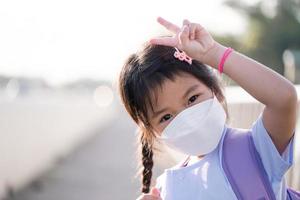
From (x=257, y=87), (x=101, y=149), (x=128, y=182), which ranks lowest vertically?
(x=101, y=149)

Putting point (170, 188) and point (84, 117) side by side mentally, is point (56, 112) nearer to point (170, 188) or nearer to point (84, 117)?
point (84, 117)

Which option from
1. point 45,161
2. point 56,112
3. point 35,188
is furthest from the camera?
point 56,112

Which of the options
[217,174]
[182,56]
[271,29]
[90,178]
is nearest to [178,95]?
[182,56]

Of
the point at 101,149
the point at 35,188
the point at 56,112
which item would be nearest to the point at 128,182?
the point at 35,188

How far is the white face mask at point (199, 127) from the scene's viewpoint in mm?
2012

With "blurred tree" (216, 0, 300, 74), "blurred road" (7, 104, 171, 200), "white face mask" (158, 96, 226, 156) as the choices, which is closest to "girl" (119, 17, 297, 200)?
"white face mask" (158, 96, 226, 156)

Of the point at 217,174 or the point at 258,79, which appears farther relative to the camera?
the point at 217,174

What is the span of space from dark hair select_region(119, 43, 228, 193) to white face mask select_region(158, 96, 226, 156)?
0.08 meters

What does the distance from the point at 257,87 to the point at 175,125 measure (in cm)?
32

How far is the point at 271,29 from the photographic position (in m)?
39.4

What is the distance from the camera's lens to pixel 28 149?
7.82 m

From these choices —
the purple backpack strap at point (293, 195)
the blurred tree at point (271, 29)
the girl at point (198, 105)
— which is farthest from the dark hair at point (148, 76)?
the blurred tree at point (271, 29)

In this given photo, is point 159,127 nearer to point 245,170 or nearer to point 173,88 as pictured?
point 173,88

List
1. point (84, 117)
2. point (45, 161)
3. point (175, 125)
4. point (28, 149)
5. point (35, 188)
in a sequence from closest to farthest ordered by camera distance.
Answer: point (175, 125) → point (28, 149) → point (35, 188) → point (45, 161) → point (84, 117)
